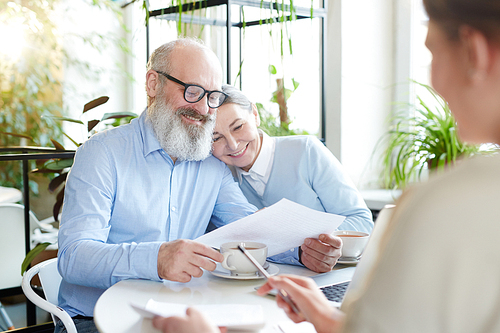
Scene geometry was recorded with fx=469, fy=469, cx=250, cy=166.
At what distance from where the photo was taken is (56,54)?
4473mm

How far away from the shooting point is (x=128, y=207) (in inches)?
57.6

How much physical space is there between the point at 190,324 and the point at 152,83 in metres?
1.21

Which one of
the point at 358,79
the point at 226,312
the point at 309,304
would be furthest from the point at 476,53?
the point at 358,79

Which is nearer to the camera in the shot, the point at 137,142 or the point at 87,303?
the point at 87,303

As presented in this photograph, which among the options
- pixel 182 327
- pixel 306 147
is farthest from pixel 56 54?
pixel 182 327

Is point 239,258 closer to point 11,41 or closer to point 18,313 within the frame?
point 18,313

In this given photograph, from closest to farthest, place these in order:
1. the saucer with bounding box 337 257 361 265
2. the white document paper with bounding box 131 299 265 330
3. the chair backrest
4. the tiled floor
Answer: the white document paper with bounding box 131 299 265 330
the saucer with bounding box 337 257 361 265
the chair backrest
the tiled floor

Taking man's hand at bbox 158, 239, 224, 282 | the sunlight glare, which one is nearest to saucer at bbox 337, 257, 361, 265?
man's hand at bbox 158, 239, 224, 282

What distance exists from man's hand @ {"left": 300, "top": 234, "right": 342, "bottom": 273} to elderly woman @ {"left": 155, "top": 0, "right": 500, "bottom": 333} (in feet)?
2.56

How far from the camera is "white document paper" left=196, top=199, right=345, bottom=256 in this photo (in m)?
1.07

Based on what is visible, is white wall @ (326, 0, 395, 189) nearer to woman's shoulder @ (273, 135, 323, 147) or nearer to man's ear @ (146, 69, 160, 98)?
woman's shoulder @ (273, 135, 323, 147)

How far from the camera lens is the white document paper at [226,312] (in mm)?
839

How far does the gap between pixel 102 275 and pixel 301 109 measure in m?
2.21

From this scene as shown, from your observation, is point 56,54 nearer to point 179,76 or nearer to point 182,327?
point 179,76
